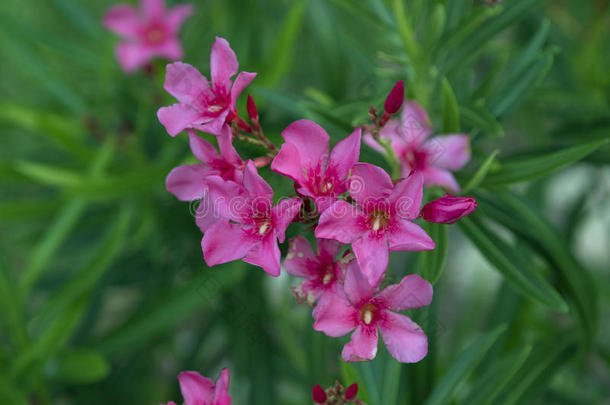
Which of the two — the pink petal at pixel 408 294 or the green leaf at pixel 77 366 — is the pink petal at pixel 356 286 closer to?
the pink petal at pixel 408 294

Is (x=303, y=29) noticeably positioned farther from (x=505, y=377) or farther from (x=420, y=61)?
(x=505, y=377)

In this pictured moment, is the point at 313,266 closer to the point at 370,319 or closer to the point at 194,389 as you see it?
the point at 370,319

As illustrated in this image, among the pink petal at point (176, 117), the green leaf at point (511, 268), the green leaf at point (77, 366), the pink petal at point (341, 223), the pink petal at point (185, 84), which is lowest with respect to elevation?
the green leaf at point (77, 366)

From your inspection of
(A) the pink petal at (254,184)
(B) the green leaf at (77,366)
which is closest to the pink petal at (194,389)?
(A) the pink petal at (254,184)

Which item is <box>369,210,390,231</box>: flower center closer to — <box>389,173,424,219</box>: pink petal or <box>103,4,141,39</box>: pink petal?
<box>389,173,424,219</box>: pink petal

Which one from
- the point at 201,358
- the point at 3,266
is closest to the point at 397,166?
the point at 3,266

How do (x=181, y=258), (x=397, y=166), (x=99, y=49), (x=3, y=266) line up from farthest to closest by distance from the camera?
(x=99, y=49), (x=181, y=258), (x=3, y=266), (x=397, y=166)
